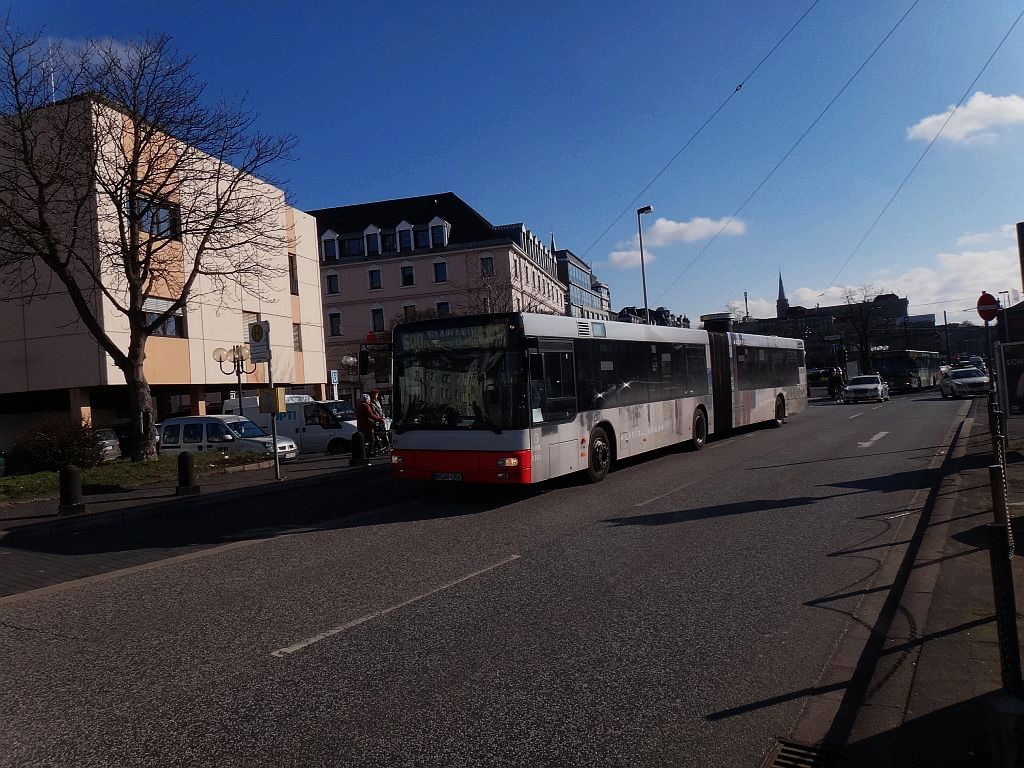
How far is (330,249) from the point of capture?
2623 inches

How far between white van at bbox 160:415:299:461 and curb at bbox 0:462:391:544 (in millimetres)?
4073

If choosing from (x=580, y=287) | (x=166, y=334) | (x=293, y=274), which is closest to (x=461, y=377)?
(x=166, y=334)

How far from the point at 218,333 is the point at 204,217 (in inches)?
563

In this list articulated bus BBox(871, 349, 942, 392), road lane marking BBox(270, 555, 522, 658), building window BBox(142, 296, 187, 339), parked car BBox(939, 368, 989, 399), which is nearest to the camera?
road lane marking BBox(270, 555, 522, 658)

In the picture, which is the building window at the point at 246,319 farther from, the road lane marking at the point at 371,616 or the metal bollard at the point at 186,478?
the road lane marking at the point at 371,616

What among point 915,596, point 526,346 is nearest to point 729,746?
point 915,596

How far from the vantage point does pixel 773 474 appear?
1361 centimetres

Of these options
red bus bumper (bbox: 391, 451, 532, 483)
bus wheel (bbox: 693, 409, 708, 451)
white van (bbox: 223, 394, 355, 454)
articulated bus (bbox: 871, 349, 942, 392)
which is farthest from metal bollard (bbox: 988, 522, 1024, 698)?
articulated bus (bbox: 871, 349, 942, 392)

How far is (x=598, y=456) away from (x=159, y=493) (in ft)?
27.5

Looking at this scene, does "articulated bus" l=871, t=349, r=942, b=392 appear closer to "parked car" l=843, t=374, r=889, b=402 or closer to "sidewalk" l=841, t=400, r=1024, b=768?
"parked car" l=843, t=374, r=889, b=402

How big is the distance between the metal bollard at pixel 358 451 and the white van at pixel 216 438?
8.67 ft

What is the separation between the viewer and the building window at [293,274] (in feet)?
123

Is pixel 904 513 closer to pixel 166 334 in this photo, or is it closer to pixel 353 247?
pixel 166 334

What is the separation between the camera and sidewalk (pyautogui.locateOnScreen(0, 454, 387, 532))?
12648 mm
